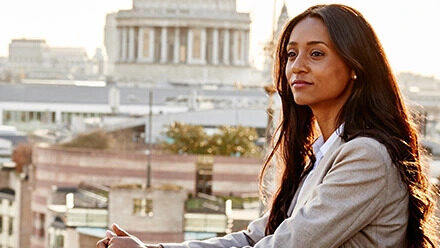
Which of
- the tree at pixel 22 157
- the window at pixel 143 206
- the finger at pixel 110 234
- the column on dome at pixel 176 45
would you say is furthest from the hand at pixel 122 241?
the column on dome at pixel 176 45

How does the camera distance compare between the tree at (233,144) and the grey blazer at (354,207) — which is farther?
the tree at (233,144)

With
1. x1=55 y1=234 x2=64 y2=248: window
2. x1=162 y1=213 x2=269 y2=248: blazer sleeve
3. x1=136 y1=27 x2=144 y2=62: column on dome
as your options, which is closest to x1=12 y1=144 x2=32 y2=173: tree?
x1=55 y1=234 x2=64 y2=248: window

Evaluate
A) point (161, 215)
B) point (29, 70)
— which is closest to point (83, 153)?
point (161, 215)

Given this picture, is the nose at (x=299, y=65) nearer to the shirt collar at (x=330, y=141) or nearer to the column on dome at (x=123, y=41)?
the shirt collar at (x=330, y=141)

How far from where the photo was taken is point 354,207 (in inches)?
144

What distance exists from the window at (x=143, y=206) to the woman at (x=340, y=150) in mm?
23682

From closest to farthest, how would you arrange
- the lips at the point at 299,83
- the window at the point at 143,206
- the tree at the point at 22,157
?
the lips at the point at 299,83, the window at the point at 143,206, the tree at the point at 22,157

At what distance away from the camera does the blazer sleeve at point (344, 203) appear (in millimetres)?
3670

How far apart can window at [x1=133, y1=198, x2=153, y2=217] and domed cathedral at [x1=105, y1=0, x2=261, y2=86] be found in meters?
68.1

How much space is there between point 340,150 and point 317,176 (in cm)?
14

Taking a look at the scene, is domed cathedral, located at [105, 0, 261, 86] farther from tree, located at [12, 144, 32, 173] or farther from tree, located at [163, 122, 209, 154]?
tree, located at [163, 122, 209, 154]

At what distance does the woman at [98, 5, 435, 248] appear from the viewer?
3.68 metres

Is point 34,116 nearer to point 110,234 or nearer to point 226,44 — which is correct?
point 226,44

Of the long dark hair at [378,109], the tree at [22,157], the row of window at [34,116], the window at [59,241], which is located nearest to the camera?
the long dark hair at [378,109]
